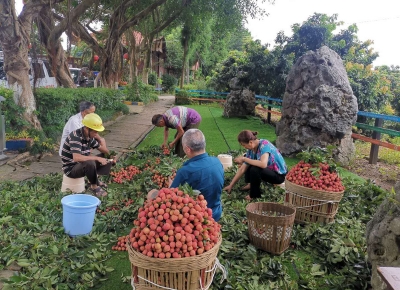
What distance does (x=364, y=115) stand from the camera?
8.55 m

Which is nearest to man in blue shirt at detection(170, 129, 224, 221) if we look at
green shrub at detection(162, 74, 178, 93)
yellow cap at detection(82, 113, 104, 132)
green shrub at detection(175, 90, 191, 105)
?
yellow cap at detection(82, 113, 104, 132)

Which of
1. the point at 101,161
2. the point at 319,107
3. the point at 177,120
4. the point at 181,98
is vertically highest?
the point at 319,107

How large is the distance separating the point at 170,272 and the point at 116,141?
334 inches

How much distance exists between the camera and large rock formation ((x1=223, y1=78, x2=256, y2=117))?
16.3 metres

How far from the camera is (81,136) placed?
5.08 meters

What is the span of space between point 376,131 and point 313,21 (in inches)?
232

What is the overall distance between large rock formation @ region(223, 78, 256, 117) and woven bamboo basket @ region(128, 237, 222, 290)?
567 inches

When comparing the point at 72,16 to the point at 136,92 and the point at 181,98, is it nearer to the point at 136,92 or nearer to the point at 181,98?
the point at 136,92

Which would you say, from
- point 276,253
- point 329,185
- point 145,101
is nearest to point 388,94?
point 329,185

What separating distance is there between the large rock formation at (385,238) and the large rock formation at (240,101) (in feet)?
45.0

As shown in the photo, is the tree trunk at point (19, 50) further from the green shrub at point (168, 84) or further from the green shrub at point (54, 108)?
the green shrub at point (168, 84)

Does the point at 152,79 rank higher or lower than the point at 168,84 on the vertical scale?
higher

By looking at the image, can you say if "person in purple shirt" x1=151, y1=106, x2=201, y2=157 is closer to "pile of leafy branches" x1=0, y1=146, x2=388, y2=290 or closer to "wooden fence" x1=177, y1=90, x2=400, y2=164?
"pile of leafy branches" x1=0, y1=146, x2=388, y2=290

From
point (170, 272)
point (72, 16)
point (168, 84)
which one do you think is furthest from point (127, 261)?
point (168, 84)
